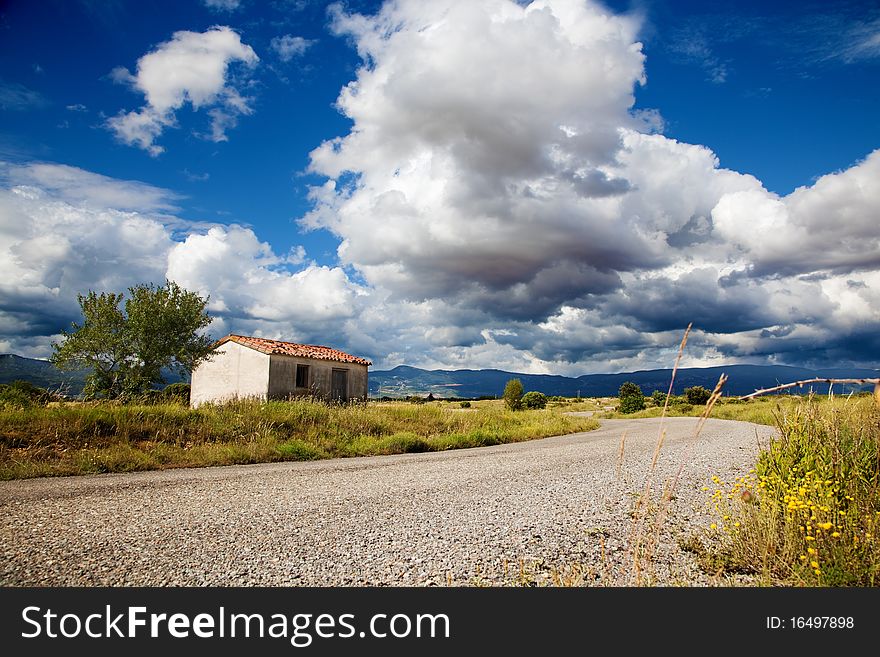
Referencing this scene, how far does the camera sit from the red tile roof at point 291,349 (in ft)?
94.4

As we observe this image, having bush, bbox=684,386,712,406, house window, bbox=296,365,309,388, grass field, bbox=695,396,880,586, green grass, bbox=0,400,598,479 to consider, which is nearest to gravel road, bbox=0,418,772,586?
grass field, bbox=695,396,880,586

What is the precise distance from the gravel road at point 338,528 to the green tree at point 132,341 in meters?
19.4

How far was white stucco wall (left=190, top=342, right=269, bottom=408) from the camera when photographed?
28.0m

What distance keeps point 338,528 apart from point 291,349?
2601 cm

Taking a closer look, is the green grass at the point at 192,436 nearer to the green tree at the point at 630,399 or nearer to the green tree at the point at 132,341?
the green tree at the point at 132,341

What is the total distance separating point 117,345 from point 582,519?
2743 cm

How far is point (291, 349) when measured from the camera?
30.6 m

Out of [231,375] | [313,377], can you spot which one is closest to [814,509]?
[313,377]

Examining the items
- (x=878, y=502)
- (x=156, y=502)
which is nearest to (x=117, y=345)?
(x=156, y=502)

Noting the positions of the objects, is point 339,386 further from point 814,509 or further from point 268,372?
point 814,509

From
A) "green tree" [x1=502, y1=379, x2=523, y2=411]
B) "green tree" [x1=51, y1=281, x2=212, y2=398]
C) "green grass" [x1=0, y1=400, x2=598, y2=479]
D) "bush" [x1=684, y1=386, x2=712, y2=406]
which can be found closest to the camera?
"green grass" [x1=0, y1=400, x2=598, y2=479]

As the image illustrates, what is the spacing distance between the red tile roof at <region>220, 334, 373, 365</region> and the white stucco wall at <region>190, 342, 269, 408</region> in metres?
0.32

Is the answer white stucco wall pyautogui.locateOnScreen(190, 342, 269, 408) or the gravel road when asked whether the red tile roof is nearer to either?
white stucco wall pyautogui.locateOnScreen(190, 342, 269, 408)

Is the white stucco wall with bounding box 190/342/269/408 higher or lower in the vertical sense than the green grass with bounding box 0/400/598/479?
higher
